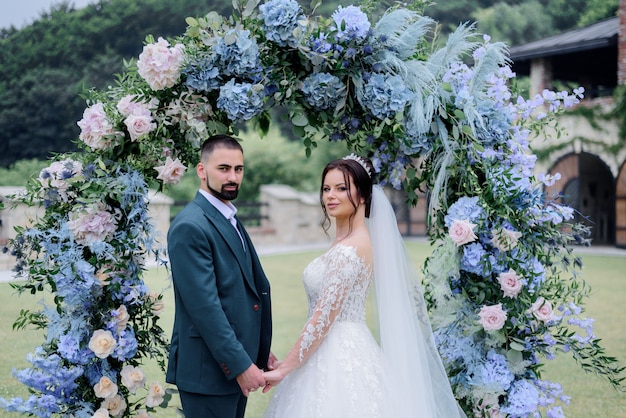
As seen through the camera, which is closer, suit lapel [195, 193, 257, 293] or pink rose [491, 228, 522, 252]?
suit lapel [195, 193, 257, 293]

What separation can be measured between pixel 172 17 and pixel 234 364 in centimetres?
1983

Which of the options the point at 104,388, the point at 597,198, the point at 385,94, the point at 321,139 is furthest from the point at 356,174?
the point at 597,198

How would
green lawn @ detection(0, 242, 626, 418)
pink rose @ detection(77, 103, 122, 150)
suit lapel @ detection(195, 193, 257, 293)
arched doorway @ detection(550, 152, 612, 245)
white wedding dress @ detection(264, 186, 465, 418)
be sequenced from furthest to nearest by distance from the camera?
arched doorway @ detection(550, 152, 612, 245) < green lawn @ detection(0, 242, 626, 418) < pink rose @ detection(77, 103, 122, 150) < white wedding dress @ detection(264, 186, 465, 418) < suit lapel @ detection(195, 193, 257, 293)

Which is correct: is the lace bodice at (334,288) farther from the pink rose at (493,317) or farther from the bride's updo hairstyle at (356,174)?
the pink rose at (493,317)

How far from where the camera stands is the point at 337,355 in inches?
127

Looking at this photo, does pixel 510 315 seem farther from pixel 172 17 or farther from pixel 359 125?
pixel 172 17

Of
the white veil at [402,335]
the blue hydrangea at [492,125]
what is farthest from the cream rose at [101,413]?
the blue hydrangea at [492,125]

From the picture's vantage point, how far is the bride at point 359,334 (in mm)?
3162

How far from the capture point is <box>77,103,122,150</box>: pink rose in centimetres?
338

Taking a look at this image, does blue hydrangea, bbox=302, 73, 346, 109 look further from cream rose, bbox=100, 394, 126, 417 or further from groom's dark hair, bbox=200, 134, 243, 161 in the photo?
cream rose, bbox=100, 394, 126, 417

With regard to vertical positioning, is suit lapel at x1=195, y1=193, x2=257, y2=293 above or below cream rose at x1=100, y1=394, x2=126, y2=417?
above

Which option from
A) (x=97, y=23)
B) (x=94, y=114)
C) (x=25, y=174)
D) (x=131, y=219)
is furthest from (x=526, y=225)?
(x=97, y=23)

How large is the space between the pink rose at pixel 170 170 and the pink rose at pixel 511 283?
1840mm

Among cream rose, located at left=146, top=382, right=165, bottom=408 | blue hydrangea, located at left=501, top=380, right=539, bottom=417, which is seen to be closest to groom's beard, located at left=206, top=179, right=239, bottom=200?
cream rose, located at left=146, top=382, right=165, bottom=408
